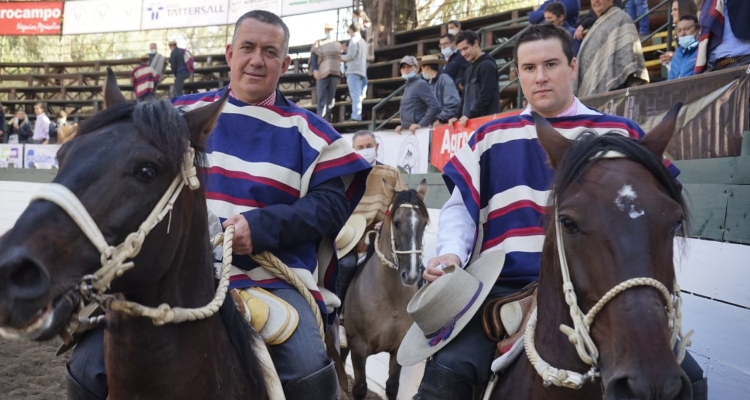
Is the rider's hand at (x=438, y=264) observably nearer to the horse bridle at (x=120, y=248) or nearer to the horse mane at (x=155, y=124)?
the horse bridle at (x=120, y=248)

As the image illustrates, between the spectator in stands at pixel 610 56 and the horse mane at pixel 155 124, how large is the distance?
5.41 metres

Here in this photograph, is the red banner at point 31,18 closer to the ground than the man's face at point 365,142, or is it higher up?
higher up

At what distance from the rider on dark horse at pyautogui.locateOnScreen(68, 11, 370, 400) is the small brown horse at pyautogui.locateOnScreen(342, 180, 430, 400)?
122 inches

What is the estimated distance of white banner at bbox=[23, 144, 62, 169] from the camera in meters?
18.6

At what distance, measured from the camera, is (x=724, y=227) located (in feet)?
13.2

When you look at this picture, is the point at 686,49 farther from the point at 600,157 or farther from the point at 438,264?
the point at 600,157

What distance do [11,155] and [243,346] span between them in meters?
19.4

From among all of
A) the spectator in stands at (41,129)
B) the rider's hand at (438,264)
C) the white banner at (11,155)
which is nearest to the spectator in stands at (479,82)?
the rider's hand at (438,264)

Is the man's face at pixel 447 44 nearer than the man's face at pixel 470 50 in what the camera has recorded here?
No

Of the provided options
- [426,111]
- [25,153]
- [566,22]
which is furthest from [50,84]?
[566,22]

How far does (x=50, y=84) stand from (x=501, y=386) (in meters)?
29.6

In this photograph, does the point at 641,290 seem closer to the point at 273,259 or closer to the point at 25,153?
the point at 273,259

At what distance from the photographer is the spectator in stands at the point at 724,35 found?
5473 mm

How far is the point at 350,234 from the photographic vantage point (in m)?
7.20
